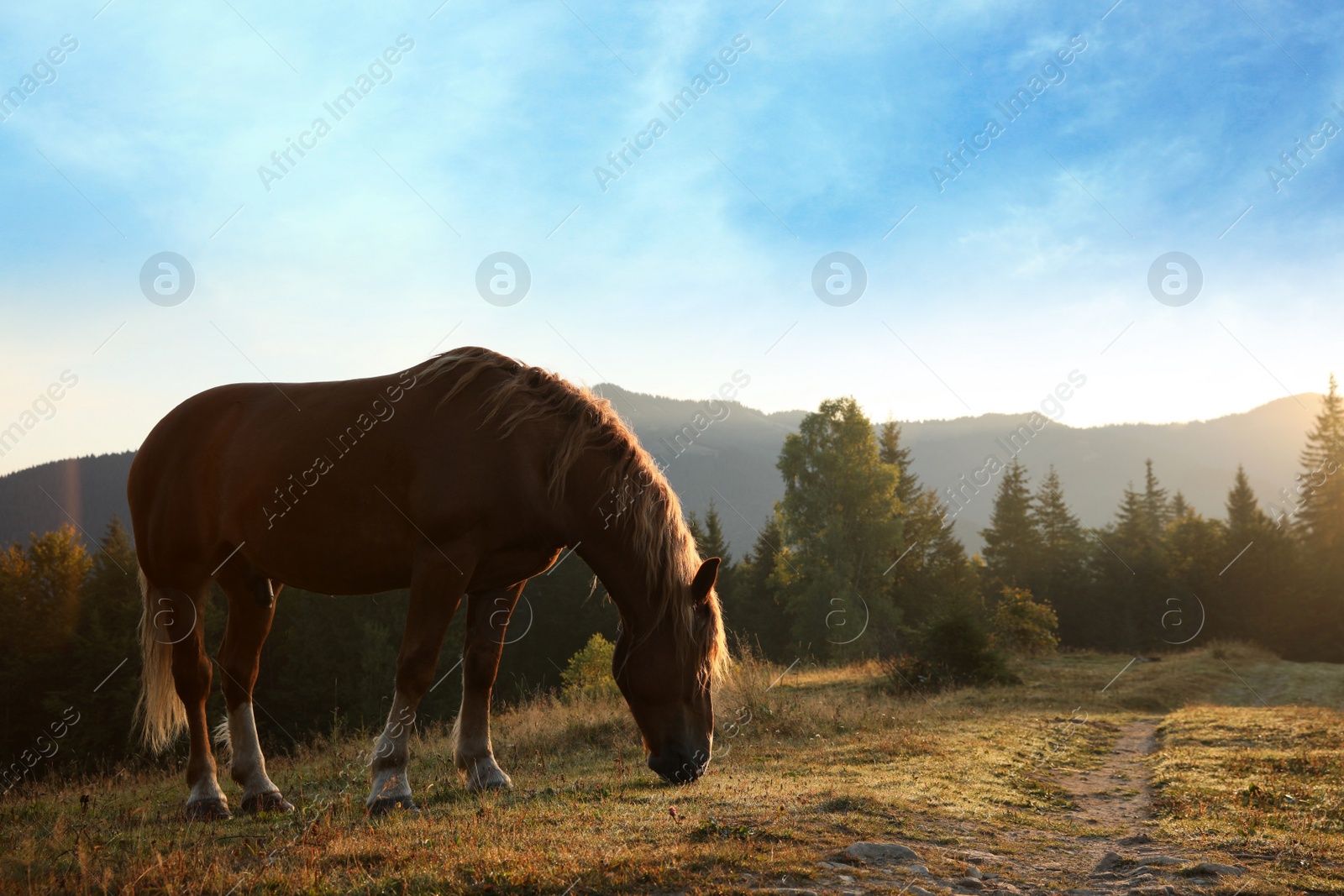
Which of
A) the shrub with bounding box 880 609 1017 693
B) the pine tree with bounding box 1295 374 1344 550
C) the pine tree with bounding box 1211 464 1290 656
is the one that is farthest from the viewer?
the pine tree with bounding box 1295 374 1344 550

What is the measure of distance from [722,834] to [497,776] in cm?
224

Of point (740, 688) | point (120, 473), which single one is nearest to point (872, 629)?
point (740, 688)

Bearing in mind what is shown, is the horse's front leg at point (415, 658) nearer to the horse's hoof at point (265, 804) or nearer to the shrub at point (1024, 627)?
the horse's hoof at point (265, 804)

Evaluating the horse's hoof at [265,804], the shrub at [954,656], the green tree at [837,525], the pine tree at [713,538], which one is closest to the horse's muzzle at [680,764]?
the horse's hoof at [265,804]

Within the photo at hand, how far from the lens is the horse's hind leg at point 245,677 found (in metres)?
5.63

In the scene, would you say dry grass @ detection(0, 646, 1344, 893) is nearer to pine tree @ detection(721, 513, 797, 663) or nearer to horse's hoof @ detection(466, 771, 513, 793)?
horse's hoof @ detection(466, 771, 513, 793)

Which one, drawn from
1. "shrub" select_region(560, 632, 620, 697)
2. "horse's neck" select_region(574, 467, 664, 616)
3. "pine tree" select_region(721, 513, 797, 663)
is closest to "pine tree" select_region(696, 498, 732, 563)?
"pine tree" select_region(721, 513, 797, 663)

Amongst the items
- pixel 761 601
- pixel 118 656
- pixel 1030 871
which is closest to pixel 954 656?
pixel 1030 871

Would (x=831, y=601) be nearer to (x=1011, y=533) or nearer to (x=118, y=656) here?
(x=118, y=656)

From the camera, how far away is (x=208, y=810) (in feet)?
17.7

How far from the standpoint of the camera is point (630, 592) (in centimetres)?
496
